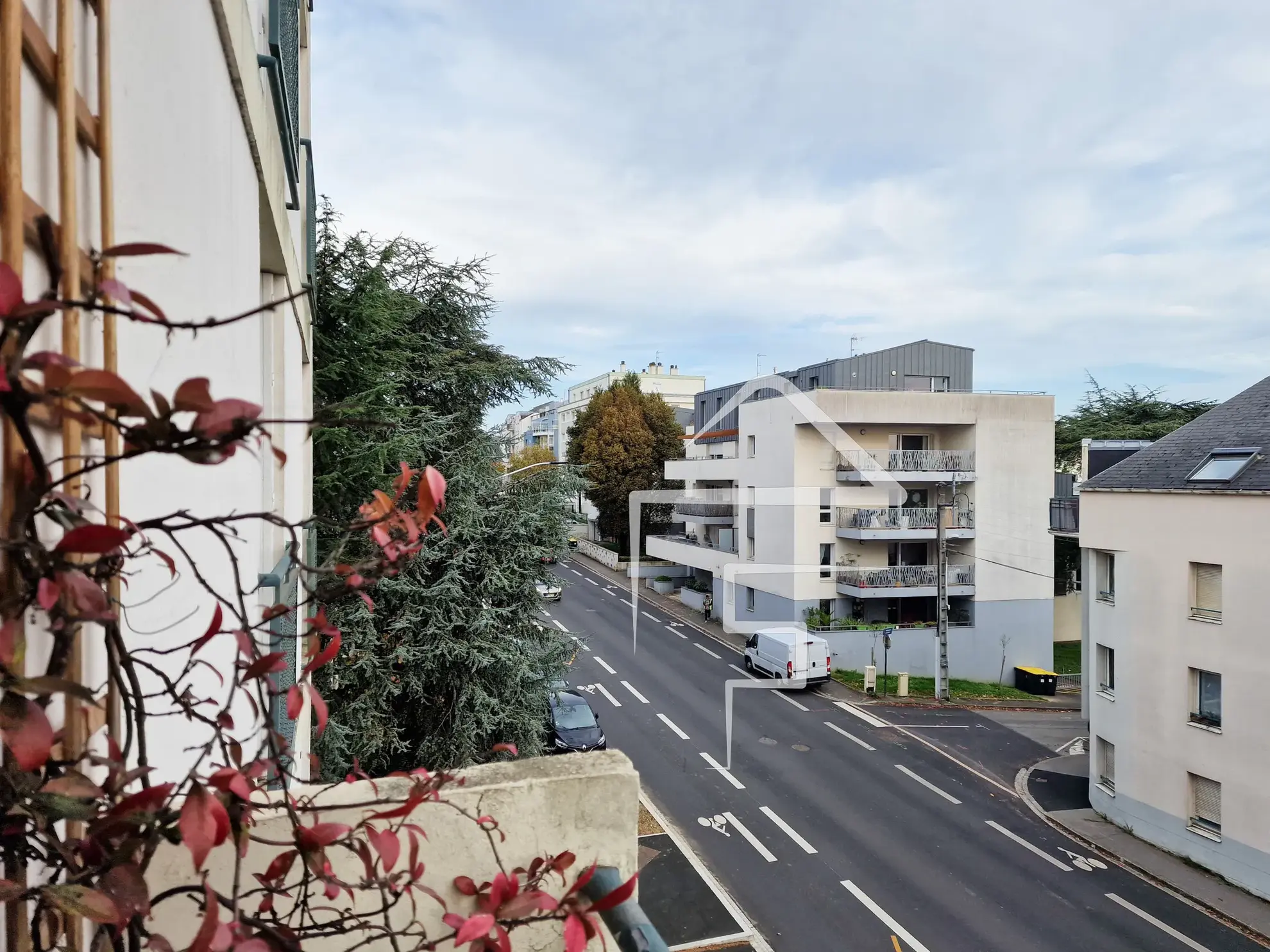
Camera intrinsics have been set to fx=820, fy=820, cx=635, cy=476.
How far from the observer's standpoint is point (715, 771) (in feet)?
52.6

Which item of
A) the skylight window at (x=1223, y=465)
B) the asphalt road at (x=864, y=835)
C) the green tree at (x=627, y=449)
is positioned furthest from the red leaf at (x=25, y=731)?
the green tree at (x=627, y=449)

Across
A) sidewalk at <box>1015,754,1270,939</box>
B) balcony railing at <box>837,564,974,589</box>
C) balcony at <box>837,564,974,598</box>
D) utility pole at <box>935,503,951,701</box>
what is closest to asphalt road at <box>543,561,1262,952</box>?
sidewalk at <box>1015,754,1270,939</box>

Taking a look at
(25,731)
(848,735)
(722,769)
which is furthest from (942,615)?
(25,731)

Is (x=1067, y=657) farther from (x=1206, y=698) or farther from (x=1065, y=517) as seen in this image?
(x=1206, y=698)

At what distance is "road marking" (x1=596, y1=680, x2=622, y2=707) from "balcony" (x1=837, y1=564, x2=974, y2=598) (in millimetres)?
7301

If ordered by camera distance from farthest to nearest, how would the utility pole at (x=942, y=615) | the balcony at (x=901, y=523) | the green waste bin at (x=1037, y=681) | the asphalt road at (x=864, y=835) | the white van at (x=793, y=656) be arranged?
the green waste bin at (x=1037, y=681), the balcony at (x=901, y=523), the white van at (x=793, y=656), the utility pole at (x=942, y=615), the asphalt road at (x=864, y=835)

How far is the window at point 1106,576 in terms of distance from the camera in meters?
14.6

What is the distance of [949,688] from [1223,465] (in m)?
10.7

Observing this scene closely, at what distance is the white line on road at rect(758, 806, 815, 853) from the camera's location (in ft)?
42.8

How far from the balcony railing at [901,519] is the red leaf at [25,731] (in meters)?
22.8

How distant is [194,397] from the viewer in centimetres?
65

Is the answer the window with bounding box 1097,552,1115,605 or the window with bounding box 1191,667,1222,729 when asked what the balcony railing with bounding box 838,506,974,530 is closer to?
the window with bounding box 1097,552,1115,605

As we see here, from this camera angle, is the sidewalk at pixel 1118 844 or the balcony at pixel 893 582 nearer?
the sidewalk at pixel 1118 844

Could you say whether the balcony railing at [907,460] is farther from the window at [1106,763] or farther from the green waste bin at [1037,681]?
the window at [1106,763]
